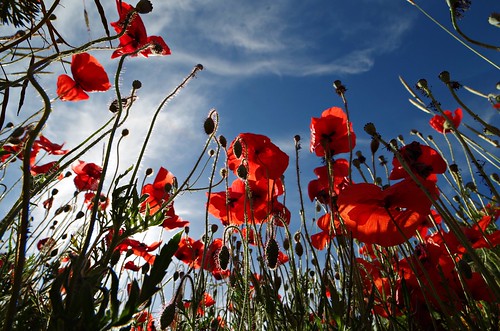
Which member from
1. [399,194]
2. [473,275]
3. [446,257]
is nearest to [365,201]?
[399,194]

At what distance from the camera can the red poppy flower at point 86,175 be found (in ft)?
9.55

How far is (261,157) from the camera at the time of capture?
6.86 feet

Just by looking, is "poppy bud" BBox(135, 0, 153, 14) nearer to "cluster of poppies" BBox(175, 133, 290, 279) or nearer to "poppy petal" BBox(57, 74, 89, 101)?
"cluster of poppies" BBox(175, 133, 290, 279)

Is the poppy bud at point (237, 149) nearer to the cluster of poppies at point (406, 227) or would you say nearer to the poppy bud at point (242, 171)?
the poppy bud at point (242, 171)

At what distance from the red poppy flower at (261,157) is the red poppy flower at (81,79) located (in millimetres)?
910

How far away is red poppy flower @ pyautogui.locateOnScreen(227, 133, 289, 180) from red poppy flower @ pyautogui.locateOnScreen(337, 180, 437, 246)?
1.72 ft

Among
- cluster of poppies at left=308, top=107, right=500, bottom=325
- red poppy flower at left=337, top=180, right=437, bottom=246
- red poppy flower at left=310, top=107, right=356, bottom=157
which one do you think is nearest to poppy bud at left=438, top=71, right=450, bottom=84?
cluster of poppies at left=308, top=107, right=500, bottom=325

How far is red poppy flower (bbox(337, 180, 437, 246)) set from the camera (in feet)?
4.62

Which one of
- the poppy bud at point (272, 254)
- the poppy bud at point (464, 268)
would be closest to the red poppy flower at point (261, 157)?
the poppy bud at point (272, 254)

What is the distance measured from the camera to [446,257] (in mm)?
1694

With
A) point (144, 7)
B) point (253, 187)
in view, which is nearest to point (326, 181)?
point (253, 187)

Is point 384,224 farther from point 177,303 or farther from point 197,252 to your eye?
point 197,252

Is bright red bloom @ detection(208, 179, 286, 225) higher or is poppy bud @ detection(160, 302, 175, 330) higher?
bright red bloom @ detection(208, 179, 286, 225)

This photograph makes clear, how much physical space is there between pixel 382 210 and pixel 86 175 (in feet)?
7.56
